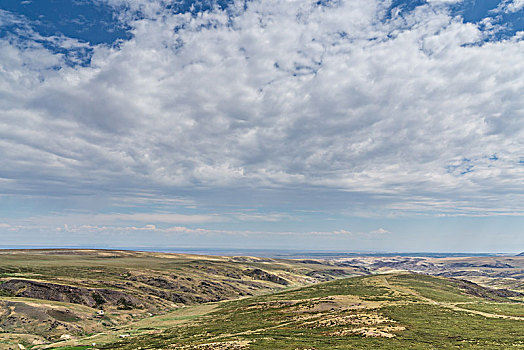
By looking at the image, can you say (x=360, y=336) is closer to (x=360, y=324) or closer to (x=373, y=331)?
(x=373, y=331)

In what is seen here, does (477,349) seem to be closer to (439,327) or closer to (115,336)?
(439,327)

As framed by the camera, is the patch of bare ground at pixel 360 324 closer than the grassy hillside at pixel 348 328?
No

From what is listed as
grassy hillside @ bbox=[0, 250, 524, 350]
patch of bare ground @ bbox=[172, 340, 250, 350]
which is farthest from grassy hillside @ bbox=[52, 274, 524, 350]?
grassy hillside @ bbox=[0, 250, 524, 350]

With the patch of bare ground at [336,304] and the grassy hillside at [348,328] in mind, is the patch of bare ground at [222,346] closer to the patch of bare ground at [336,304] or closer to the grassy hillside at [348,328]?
the grassy hillside at [348,328]

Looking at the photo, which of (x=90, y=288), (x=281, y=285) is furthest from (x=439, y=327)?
(x=281, y=285)

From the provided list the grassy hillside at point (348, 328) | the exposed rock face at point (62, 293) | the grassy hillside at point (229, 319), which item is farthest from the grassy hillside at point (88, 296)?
the grassy hillside at point (348, 328)

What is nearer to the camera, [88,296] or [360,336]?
[360,336]

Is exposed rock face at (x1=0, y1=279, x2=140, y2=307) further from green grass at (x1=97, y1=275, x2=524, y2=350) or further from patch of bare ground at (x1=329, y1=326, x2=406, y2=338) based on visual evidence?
patch of bare ground at (x1=329, y1=326, x2=406, y2=338)

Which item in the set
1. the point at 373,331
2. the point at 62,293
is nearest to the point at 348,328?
the point at 373,331
